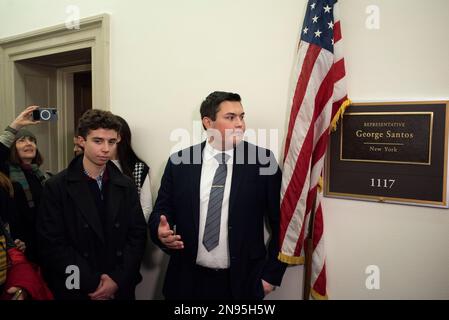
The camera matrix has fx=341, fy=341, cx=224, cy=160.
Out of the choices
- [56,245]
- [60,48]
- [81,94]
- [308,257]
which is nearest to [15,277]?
[56,245]

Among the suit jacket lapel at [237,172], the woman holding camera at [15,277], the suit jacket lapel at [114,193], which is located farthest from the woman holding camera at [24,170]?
the suit jacket lapel at [237,172]

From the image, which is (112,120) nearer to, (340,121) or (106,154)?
(106,154)

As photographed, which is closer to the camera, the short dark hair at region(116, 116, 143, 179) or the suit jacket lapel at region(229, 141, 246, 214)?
the suit jacket lapel at region(229, 141, 246, 214)

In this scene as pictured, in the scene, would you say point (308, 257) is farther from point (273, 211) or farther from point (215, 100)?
point (215, 100)

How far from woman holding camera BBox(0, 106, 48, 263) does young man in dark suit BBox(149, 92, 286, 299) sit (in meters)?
0.84

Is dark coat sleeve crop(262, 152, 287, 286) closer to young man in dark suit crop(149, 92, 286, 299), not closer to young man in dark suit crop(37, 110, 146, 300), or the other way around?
young man in dark suit crop(149, 92, 286, 299)

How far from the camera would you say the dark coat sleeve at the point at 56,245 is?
180 cm

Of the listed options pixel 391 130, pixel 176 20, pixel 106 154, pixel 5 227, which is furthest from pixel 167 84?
pixel 391 130

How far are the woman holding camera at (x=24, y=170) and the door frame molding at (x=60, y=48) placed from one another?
2.20 feet

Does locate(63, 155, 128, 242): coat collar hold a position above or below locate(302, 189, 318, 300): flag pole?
above

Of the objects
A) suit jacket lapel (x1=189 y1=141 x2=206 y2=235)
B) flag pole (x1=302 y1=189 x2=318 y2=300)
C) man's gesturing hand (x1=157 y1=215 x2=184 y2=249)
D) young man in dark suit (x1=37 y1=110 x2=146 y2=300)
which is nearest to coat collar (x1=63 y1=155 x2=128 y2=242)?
young man in dark suit (x1=37 y1=110 x2=146 y2=300)

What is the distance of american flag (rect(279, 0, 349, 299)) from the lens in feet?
5.80

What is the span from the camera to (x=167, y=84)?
96.9 inches

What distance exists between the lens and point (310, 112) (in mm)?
1786
